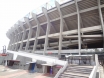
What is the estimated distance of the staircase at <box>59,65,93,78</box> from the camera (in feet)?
37.4

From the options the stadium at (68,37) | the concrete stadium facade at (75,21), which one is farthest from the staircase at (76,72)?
the concrete stadium facade at (75,21)

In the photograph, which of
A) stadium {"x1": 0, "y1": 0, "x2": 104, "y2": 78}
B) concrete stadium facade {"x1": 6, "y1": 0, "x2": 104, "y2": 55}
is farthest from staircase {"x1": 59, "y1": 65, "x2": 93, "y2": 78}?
concrete stadium facade {"x1": 6, "y1": 0, "x2": 104, "y2": 55}

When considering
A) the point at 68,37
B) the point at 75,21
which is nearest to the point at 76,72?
the point at 68,37

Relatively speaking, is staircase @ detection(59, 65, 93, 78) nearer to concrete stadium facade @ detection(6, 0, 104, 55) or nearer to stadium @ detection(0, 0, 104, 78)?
stadium @ detection(0, 0, 104, 78)

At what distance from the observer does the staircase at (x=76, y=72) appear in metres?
11.4

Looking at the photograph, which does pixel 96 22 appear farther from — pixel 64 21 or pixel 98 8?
pixel 64 21

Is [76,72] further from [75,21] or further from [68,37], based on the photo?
[75,21]

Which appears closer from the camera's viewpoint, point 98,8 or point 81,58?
point 81,58

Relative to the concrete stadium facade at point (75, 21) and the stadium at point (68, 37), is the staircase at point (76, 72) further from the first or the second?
the concrete stadium facade at point (75, 21)

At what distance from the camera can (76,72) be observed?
40.2 feet

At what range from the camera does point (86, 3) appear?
23891 mm

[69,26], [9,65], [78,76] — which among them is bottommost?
[9,65]

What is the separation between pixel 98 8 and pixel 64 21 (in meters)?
10.2

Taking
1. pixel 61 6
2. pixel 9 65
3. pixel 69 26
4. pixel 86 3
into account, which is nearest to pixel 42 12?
pixel 61 6
